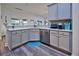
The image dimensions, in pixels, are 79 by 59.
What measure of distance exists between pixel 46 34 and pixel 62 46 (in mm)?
1226

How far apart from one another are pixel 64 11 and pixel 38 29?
2.02 meters

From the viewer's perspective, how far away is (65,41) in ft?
11.0

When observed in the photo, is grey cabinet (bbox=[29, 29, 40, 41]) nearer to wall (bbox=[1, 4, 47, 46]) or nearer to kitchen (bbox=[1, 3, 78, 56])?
kitchen (bbox=[1, 3, 78, 56])

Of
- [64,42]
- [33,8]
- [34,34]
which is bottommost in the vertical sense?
[64,42]

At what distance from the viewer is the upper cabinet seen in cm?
345

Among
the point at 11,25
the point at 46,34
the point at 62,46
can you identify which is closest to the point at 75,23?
the point at 62,46

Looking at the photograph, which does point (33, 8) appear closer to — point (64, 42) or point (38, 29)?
point (38, 29)

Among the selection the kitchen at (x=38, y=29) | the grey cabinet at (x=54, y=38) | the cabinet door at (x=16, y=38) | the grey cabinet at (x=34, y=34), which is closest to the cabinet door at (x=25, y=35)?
the kitchen at (x=38, y=29)

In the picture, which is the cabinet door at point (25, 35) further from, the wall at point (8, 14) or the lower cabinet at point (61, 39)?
the lower cabinet at point (61, 39)

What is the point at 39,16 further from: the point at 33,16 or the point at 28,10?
the point at 28,10

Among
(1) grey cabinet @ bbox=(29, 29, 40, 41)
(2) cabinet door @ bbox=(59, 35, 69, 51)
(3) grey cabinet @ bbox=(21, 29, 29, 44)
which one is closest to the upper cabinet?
(2) cabinet door @ bbox=(59, 35, 69, 51)

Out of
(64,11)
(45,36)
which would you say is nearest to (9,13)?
(45,36)

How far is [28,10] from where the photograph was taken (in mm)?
5035

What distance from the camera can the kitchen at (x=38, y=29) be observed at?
345 cm
